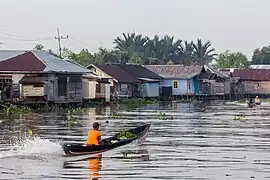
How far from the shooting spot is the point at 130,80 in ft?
257

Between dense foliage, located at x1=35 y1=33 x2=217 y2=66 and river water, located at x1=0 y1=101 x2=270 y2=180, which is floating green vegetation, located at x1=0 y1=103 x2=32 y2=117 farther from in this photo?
dense foliage, located at x1=35 y1=33 x2=217 y2=66

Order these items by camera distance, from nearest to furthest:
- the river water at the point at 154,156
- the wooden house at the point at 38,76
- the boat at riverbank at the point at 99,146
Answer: the river water at the point at 154,156, the boat at riverbank at the point at 99,146, the wooden house at the point at 38,76

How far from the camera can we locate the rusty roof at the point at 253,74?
339 feet

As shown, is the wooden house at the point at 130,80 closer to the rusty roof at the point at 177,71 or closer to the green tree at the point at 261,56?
the rusty roof at the point at 177,71

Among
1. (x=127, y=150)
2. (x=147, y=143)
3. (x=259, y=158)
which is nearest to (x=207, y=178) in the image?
(x=259, y=158)

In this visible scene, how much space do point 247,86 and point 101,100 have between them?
143 ft

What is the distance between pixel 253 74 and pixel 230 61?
97.9 feet

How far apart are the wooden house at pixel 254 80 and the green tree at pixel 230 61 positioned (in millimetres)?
27123

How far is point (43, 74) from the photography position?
56.6m

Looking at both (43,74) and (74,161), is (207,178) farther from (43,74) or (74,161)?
(43,74)

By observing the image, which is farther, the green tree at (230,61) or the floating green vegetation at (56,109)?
the green tree at (230,61)

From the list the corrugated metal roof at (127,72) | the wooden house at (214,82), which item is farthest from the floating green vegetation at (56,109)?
the wooden house at (214,82)

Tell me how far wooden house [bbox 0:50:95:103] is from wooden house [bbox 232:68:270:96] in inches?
1902

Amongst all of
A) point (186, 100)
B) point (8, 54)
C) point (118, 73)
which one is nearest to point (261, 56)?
point (186, 100)
